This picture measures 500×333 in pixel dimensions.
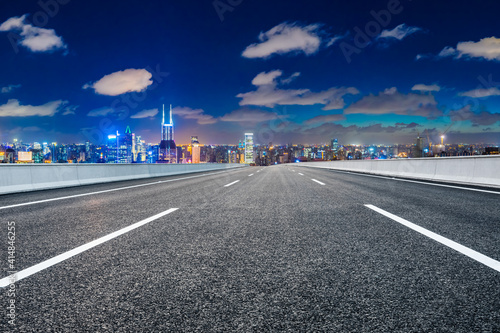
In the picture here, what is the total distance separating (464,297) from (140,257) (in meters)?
2.93

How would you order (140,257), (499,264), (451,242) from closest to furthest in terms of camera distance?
(499,264), (140,257), (451,242)

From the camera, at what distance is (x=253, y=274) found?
2.87 metres

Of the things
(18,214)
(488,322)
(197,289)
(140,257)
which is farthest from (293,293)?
(18,214)

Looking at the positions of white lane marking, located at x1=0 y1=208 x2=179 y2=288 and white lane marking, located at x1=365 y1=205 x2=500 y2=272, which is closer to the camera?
white lane marking, located at x1=0 y1=208 x2=179 y2=288

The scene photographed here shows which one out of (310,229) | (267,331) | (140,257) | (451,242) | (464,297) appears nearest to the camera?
(267,331)

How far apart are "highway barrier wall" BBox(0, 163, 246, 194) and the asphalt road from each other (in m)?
6.04

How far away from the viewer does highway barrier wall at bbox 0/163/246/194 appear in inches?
412

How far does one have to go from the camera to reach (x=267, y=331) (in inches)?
76.0

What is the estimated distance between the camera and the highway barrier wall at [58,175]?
34.3 feet

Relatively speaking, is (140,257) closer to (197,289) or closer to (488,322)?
(197,289)

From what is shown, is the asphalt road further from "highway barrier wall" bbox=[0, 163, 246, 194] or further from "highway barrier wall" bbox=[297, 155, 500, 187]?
"highway barrier wall" bbox=[297, 155, 500, 187]

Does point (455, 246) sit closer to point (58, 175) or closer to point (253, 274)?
point (253, 274)

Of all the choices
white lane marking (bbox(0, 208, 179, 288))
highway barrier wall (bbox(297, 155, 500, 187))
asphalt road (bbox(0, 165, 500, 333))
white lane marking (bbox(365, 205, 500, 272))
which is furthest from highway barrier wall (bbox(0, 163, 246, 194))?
highway barrier wall (bbox(297, 155, 500, 187))

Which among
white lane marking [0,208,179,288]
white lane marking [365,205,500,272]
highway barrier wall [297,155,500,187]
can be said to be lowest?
white lane marking [0,208,179,288]
